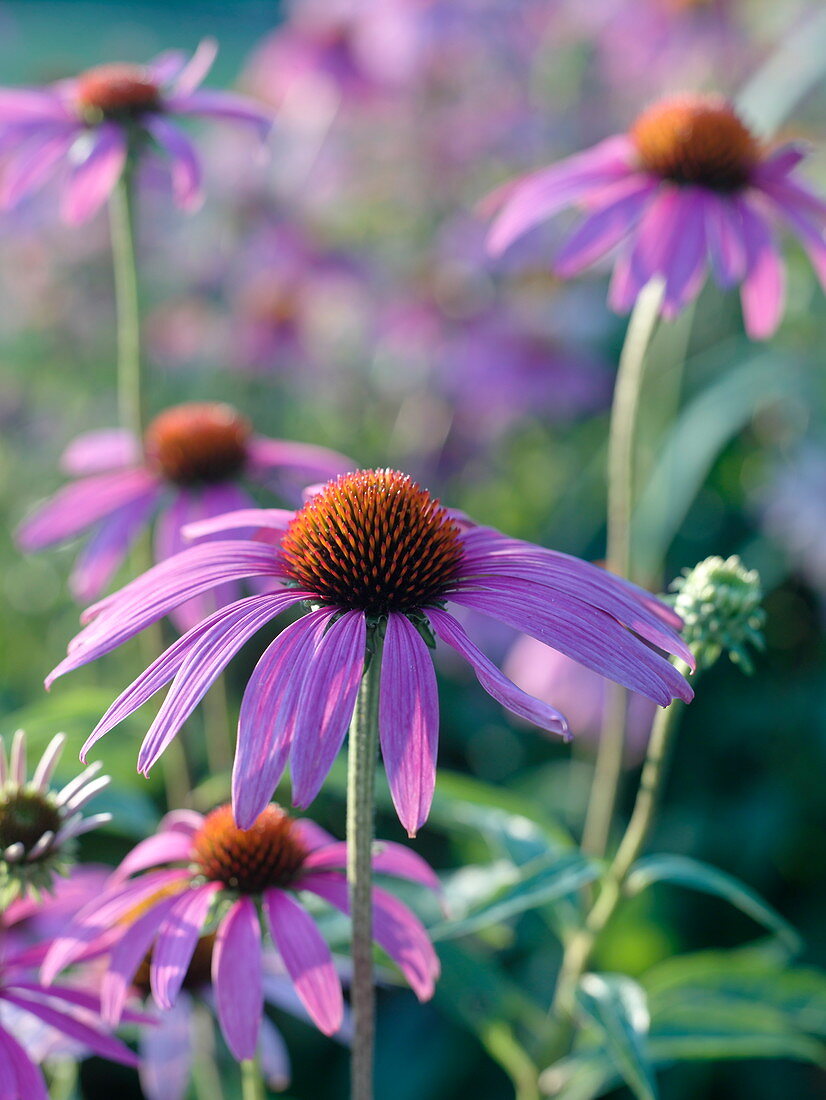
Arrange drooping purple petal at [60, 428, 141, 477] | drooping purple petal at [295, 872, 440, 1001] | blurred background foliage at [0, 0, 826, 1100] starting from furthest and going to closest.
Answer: blurred background foliage at [0, 0, 826, 1100] < drooping purple petal at [60, 428, 141, 477] < drooping purple petal at [295, 872, 440, 1001]

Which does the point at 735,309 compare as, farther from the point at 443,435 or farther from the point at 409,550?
the point at 409,550

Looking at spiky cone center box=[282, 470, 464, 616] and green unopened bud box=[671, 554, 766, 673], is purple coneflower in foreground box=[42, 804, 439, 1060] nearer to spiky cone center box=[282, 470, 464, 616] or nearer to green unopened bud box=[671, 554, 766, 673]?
spiky cone center box=[282, 470, 464, 616]

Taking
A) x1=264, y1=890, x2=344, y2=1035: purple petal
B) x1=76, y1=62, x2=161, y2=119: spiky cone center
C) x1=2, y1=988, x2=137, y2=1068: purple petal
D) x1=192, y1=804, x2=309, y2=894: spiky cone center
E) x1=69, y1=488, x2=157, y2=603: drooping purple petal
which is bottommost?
x1=2, y1=988, x2=137, y2=1068: purple petal

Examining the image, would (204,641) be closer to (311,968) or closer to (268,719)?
(268,719)

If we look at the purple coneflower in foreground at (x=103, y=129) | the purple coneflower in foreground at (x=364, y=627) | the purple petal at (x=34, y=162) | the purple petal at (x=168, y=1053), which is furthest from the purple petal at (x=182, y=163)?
the purple petal at (x=168, y=1053)

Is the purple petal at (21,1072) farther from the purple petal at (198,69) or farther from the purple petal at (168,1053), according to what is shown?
the purple petal at (198,69)

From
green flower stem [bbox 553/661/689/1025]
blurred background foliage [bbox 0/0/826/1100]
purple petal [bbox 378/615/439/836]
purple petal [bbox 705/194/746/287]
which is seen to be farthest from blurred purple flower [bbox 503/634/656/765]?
purple petal [bbox 378/615/439/836]

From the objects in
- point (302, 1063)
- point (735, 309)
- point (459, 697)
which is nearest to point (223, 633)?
point (302, 1063)

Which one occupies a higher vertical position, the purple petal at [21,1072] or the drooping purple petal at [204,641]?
the drooping purple petal at [204,641]
